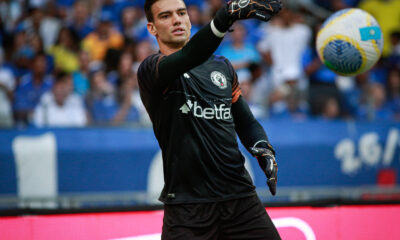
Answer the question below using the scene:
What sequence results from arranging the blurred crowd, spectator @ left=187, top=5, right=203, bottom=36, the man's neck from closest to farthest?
the man's neck
the blurred crowd
spectator @ left=187, top=5, right=203, bottom=36

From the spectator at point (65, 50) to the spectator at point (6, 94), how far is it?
0.94 meters

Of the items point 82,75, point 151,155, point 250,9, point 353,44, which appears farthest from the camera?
point 82,75

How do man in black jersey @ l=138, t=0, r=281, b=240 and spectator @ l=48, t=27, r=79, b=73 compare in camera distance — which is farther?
spectator @ l=48, t=27, r=79, b=73

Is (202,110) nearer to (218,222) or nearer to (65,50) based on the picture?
(218,222)

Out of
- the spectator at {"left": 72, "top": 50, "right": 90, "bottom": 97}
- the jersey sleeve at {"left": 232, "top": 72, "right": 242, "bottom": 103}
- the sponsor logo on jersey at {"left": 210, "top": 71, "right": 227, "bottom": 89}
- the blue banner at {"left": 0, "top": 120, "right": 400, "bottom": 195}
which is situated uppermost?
the sponsor logo on jersey at {"left": 210, "top": 71, "right": 227, "bottom": 89}

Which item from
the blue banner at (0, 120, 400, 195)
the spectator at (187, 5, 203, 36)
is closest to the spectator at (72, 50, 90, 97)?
the blue banner at (0, 120, 400, 195)

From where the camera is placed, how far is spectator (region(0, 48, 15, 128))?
26.3ft

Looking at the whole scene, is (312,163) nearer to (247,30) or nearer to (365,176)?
(365,176)

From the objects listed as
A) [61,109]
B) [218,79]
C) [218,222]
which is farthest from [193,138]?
[61,109]

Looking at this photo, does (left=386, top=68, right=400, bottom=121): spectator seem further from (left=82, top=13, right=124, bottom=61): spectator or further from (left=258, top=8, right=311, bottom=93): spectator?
(left=82, top=13, right=124, bottom=61): spectator

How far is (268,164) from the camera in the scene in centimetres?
384

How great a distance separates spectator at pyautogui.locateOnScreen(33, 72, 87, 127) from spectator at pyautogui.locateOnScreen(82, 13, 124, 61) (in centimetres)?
193

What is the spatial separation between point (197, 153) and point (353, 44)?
184 centimetres

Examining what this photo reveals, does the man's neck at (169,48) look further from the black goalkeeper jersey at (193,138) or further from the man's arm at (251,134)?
the man's arm at (251,134)
